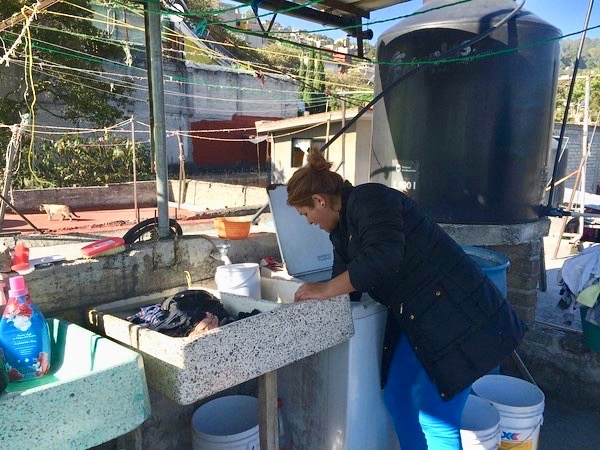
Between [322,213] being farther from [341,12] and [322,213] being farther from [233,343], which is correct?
[341,12]

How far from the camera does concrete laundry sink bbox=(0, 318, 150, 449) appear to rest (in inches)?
52.9

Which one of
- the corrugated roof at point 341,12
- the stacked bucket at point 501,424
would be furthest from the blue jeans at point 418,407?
the corrugated roof at point 341,12

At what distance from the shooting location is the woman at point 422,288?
6.22ft

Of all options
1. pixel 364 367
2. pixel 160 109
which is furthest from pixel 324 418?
pixel 160 109

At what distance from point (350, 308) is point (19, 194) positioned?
12926 millimetres

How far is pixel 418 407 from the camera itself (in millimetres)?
2166

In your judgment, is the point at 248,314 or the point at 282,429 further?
the point at 282,429

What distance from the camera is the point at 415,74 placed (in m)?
3.99

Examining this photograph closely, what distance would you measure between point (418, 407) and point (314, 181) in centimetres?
114

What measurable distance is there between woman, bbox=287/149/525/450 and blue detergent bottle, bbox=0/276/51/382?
1.04 metres

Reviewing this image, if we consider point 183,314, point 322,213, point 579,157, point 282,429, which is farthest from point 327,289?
point 579,157

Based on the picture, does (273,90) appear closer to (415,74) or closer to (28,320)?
(415,74)

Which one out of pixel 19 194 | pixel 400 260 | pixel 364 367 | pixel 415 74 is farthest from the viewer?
pixel 19 194

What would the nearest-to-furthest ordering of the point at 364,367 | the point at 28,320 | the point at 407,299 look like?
1. the point at 28,320
2. the point at 407,299
3. the point at 364,367
